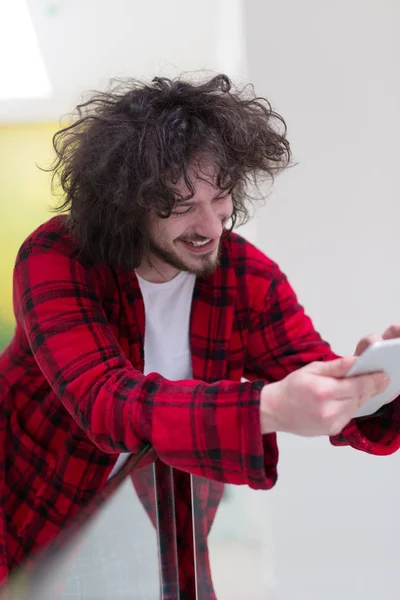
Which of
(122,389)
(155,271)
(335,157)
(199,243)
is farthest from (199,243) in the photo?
(335,157)

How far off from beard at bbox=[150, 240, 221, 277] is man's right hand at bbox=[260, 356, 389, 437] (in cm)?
29

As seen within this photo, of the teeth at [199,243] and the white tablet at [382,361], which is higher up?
the teeth at [199,243]

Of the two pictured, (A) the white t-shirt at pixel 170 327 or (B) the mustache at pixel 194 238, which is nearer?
(B) the mustache at pixel 194 238

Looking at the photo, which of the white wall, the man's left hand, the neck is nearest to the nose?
the neck

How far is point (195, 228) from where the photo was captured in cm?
94

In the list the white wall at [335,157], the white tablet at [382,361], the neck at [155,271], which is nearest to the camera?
the white tablet at [382,361]

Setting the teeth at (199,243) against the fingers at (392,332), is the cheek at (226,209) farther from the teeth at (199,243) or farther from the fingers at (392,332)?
the fingers at (392,332)

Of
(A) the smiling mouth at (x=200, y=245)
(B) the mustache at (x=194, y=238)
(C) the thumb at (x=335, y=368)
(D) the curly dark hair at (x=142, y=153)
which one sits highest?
(D) the curly dark hair at (x=142, y=153)

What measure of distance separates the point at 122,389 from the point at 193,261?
0.83 ft

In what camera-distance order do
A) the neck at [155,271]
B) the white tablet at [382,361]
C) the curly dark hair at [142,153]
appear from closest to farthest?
the white tablet at [382,361] → the curly dark hair at [142,153] → the neck at [155,271]

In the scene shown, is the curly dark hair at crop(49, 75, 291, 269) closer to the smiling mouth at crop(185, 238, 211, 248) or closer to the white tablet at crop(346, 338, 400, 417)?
the smiling mouth at crop(185, 238, 211, 248)

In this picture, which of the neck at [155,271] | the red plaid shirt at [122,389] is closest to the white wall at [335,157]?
the red plaid shirt at [122,389]

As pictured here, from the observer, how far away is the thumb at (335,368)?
28.1 inches

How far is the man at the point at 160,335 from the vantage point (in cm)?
74
